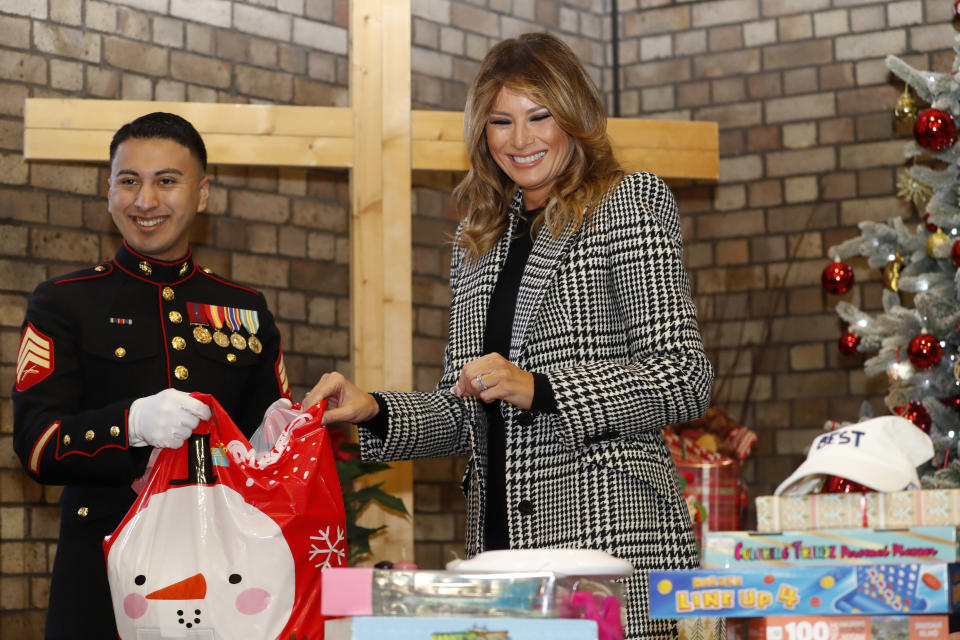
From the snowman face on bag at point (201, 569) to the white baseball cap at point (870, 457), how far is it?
0.75 meters

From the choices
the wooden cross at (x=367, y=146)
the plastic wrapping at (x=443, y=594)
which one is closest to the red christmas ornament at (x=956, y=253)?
the wooden cross at (x=367, y=146)

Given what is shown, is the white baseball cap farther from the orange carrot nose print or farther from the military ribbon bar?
the military ribbon bar

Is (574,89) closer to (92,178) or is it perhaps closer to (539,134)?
(539,134)

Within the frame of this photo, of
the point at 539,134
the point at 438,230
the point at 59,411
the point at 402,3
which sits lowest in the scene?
the point at 59,411

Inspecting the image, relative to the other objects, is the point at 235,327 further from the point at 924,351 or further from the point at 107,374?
the point at 924,351

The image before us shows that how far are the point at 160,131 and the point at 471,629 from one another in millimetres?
1463

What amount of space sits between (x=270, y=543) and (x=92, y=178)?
3071 mm

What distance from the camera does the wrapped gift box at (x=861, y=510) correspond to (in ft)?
3.45

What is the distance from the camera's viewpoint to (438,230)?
198 inches

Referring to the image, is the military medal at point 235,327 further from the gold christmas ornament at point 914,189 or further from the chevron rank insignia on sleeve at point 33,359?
the gold christmas ornament at point 914,189

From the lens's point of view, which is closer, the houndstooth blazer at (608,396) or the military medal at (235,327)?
the houndstooth blazer at (608,396)

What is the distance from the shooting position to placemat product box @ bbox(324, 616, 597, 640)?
1015 mm

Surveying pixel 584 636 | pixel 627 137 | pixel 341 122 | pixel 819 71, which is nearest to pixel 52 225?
pixel 341 122

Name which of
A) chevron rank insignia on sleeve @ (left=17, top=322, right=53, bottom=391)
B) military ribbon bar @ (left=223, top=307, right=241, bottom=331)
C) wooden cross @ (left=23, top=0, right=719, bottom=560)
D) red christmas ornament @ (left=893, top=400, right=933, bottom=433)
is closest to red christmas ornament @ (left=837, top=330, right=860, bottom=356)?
red christmas ornament @ (left=893, top=400, right=933, bottom=433)
